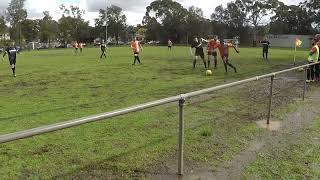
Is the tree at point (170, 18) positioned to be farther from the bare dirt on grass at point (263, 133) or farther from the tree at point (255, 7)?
the bare dirt on grass at point (263, 133)

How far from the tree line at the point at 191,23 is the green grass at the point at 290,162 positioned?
100 m

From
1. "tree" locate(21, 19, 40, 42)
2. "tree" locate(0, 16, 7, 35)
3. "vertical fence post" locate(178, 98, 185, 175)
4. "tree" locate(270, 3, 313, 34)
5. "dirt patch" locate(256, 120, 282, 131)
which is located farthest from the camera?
"tree" locate(21, 19, 40, 42)

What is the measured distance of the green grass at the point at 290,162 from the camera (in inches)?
242

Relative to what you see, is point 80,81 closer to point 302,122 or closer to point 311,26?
point 302,122

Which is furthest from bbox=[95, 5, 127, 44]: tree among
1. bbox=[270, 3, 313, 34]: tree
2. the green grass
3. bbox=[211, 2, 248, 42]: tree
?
the green grass

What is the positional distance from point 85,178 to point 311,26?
111m

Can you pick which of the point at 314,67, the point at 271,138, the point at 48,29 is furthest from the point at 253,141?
the point at 48,29

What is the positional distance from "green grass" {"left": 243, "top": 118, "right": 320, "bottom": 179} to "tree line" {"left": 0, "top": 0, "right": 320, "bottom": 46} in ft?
329

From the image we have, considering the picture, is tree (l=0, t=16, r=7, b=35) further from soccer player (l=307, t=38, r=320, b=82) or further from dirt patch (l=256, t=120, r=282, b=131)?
dirt patch (l=256, t=120, r=282, b=131)

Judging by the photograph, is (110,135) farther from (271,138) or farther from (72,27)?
(72,27)

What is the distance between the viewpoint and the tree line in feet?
362

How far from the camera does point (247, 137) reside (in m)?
8.24

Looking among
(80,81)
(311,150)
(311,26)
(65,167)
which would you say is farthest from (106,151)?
(311,26)

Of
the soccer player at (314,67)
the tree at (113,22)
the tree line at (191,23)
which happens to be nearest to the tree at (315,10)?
the tree line at (191,23)
